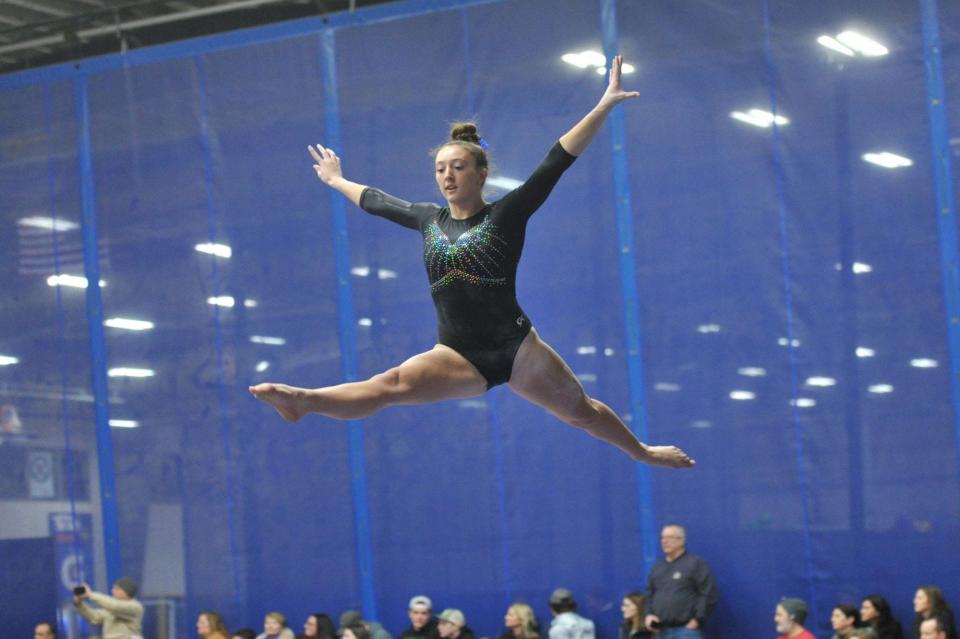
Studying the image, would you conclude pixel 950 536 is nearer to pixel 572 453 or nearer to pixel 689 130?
pixel 572 453

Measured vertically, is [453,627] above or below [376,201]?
below

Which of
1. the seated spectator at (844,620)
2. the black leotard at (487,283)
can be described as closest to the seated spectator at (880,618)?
the seated spectator at (844,620)

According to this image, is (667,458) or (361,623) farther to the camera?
(361,623)

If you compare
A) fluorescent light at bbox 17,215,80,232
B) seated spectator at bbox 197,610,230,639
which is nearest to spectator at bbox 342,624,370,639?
seated spectator at bbox 197,610,230,639

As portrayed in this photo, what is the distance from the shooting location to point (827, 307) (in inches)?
376

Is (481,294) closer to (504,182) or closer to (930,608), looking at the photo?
(930,608)

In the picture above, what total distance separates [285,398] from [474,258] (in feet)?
3.24

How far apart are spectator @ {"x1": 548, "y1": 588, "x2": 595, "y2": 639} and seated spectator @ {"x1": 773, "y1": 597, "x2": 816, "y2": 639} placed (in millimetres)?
1501

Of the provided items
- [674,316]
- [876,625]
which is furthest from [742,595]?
[674,316]

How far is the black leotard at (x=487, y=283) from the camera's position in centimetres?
496

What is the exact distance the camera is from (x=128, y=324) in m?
12.0

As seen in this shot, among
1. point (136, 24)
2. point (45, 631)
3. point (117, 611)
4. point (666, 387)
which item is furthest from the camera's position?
point (136, 24)

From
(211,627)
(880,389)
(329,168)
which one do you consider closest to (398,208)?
(329,168)

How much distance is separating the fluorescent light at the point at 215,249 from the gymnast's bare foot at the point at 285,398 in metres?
7.41
